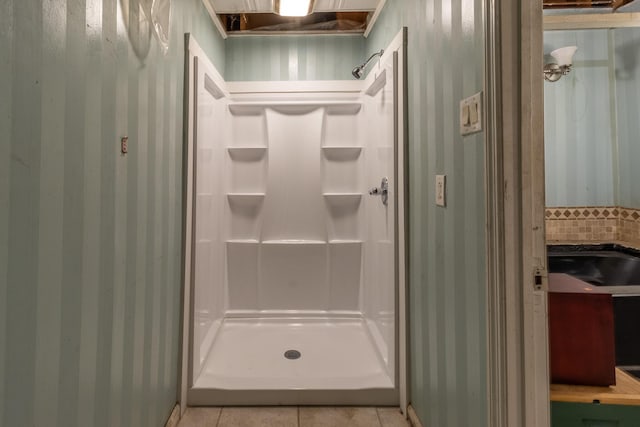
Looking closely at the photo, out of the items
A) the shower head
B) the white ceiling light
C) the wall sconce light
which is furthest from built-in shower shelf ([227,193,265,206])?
the wall sconce light

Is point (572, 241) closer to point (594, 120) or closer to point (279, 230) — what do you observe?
point (594, 120)

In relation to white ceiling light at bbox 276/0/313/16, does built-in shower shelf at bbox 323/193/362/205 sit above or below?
below

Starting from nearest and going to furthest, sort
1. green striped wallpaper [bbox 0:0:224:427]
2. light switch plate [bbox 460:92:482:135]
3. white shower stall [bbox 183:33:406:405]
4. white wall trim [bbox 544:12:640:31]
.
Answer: green striped wallpaper [bbox 0:0:224:427]
light switch plate [bbox 460:92:482:135]
white shower stall [bbox 183:33:406:405]
white wall trim [bbox 544:12:640:31]

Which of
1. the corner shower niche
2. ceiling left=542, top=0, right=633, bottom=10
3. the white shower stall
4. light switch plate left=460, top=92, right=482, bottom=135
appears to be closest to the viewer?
light switch plate left=460, top=92, right=482, bottom=135

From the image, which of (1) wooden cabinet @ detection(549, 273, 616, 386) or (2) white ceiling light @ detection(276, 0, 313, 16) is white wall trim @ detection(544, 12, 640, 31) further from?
(1) wooden cabinet @ detection(549, 273, 616, 386)

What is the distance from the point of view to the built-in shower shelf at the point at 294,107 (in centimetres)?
308

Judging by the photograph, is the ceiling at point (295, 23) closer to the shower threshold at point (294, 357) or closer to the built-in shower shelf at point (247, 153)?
the built-in shower shelf at point (247, 153)

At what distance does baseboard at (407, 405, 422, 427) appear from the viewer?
1.76 m

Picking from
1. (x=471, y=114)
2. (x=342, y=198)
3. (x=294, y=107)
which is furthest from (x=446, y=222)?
(x=294, y=107)

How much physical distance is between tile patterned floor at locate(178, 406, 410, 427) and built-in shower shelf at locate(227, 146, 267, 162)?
77.3 inches

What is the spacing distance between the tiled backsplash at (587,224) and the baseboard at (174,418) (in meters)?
2.64

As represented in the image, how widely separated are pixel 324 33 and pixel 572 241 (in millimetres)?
2461

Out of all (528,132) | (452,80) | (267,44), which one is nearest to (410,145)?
(452,80)

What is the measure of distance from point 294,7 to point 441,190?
1761mm
